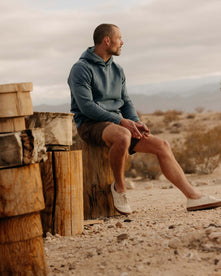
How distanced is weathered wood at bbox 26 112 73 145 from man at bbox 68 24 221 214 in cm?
79

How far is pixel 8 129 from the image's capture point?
3.33 meters

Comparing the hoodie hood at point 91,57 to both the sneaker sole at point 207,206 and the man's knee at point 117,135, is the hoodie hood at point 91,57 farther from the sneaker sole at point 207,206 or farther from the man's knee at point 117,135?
the sneaker sole at point 207,206

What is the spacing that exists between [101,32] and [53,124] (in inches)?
66.0

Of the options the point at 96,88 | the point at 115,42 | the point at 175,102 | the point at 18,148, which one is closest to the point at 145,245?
the point at 18,148

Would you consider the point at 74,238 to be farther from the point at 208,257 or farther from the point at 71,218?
the point at 208,257

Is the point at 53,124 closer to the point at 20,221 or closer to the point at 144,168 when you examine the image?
the point at 20,221

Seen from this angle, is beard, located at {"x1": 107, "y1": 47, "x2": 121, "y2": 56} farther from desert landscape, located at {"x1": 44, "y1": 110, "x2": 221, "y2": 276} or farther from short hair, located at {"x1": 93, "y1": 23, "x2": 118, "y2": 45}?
desert landscape, located at {"x1": 44, "y1": 110, "x2": 221, "y2": 276}

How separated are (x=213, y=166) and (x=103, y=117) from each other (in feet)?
24.7

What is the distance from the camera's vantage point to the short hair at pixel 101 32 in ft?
17.4

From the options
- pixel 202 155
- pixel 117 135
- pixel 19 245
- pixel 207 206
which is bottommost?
pixel 202 155

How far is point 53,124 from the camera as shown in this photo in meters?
4.19

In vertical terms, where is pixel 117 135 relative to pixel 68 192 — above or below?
above

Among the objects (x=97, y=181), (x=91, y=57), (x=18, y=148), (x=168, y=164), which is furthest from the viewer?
(x=97, y=181)

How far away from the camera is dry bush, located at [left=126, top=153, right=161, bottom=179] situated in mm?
12052
